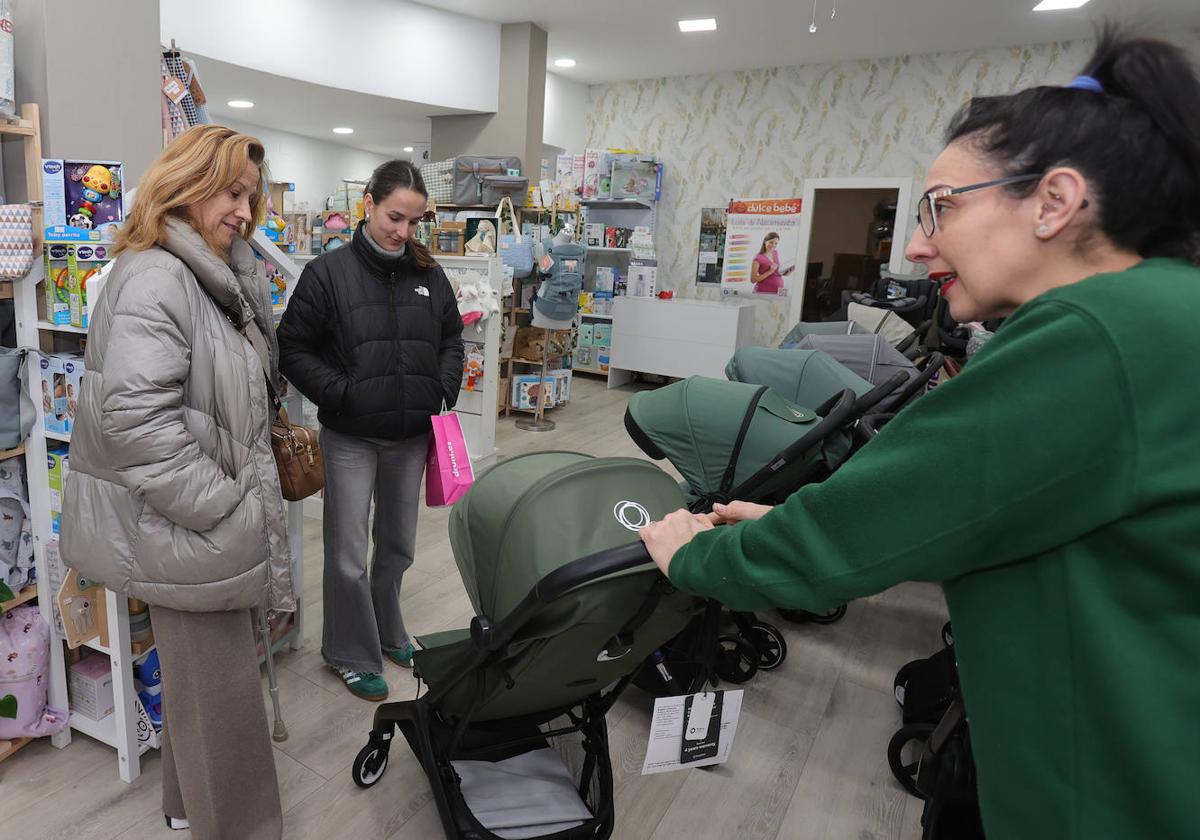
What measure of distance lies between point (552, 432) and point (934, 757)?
4.58 metres

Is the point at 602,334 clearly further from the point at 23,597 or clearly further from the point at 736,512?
the point at 736,512

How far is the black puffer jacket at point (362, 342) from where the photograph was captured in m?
2.16

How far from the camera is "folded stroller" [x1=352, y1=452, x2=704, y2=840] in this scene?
1.26 m

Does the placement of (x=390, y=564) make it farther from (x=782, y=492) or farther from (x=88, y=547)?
(x=782, y=492)

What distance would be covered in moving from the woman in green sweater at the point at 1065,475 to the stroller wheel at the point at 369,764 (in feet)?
4.98

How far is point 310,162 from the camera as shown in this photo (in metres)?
10.4

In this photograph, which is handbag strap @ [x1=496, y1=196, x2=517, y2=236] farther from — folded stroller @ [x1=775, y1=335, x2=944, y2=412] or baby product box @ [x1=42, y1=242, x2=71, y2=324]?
baby product box @ [x1=42, y1=242, x2=71, y2=324]

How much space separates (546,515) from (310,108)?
7.63 m

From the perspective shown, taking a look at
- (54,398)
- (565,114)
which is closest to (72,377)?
(54,398)

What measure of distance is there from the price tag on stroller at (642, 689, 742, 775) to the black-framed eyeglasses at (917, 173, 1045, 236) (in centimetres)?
89

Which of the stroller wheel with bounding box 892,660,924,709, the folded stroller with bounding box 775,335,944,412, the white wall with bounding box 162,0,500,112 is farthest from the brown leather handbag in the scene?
the white wall with bounding box 162,0,500,112

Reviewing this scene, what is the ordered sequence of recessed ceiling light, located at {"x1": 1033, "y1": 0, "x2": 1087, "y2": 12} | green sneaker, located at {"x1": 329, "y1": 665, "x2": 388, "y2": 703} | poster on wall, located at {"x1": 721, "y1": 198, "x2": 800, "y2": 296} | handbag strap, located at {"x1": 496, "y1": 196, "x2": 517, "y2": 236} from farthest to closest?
poster on wall, located at {"x1": 721, "y1": 198, "x2": 800, "y2": 296} < handbag strap, located at {"x1": 496, "y1": 196, "x2": 517, "y2": 236} < recessed ceiling light, located at {"x1": 1033, "y1": 0, "x2": 1087, "y2": 12} < green sneaker, located at {"x1": 329, "y1": 665, "x2": 388, "y2": 703}

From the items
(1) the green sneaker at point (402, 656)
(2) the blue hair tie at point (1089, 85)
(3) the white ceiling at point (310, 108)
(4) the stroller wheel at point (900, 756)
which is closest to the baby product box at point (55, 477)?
(1) the green sneaker at point (402, 656)

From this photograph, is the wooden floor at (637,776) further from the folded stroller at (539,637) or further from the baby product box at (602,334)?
the baby product box at (602,334)
